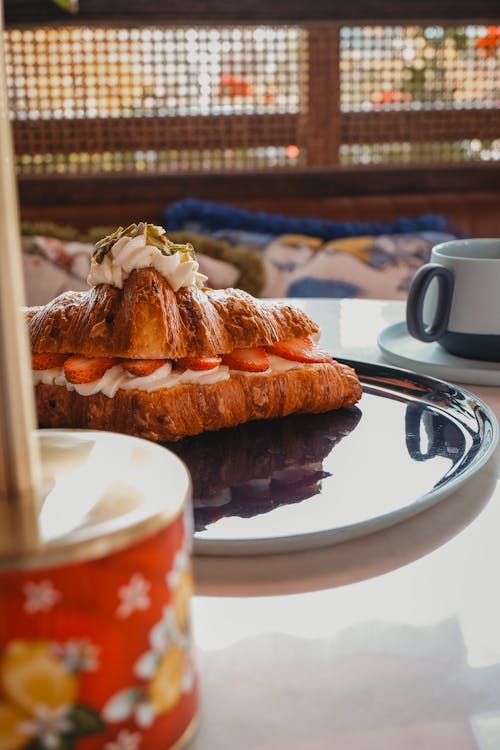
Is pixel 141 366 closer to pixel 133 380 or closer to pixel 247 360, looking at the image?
pixel 133 380

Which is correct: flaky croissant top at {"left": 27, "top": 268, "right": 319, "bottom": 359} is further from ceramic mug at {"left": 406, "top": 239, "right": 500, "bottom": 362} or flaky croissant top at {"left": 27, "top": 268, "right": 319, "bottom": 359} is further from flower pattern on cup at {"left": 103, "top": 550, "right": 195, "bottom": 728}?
flower pattern on cup at {"left": 103, "top": 550, "right": 195, "bottom": 728}

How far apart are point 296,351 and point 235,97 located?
2.60 m

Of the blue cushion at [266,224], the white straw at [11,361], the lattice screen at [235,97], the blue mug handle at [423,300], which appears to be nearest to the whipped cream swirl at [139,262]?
the blue mug handle at [423,300]

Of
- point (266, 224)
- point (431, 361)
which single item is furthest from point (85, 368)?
point (266, 224)

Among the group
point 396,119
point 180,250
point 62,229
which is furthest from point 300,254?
point 180,250

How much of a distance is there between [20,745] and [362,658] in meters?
0.21

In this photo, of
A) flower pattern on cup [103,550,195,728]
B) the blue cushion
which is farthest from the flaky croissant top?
the blue cushion

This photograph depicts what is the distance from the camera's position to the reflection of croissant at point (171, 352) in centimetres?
88

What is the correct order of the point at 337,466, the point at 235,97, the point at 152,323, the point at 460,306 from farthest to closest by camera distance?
1. the point at 235,97
2. the point at 460,306
3. the point at 152,323
4. the point at 337,466

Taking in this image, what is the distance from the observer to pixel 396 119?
11.3 ft

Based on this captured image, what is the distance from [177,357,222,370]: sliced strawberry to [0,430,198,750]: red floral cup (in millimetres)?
530

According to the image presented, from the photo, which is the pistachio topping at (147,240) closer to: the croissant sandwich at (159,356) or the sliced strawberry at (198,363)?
the croissant sandwich at (159,356)

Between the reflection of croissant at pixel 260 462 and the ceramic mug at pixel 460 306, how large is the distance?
241mm

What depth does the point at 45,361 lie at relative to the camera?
37.3 inches
